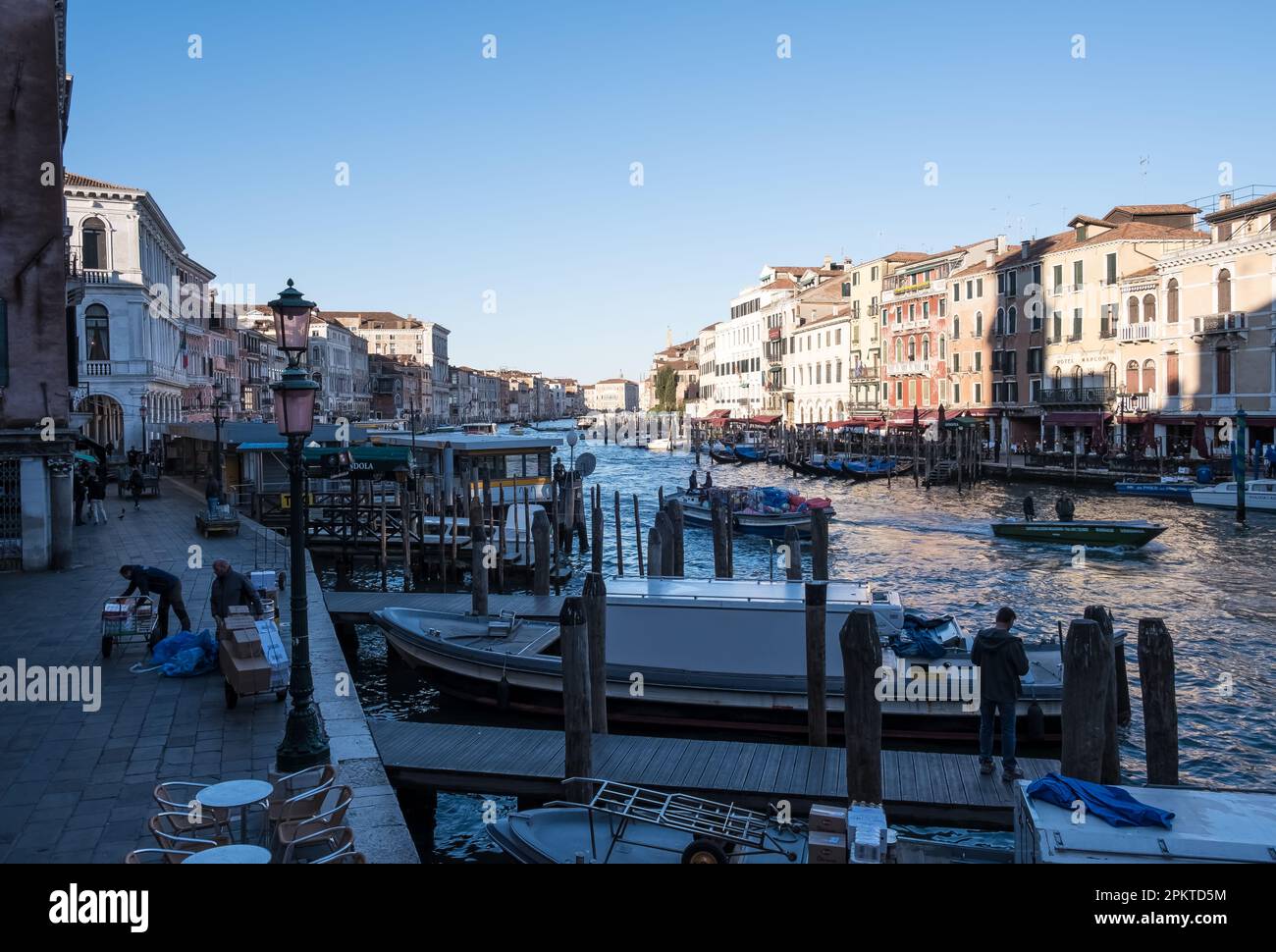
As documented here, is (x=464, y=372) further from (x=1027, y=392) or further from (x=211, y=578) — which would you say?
(x=211, y=578)

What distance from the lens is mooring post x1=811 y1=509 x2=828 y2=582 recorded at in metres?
19.1

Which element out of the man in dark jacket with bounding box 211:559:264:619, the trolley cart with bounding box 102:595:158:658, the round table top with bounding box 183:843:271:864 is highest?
the man in dark jacket with bounding box 211:559:264:619

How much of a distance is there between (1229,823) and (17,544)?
65.0 feet

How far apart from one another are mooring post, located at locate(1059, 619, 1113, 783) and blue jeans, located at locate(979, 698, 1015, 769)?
1.07 meters

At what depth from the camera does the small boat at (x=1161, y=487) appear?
38.7m

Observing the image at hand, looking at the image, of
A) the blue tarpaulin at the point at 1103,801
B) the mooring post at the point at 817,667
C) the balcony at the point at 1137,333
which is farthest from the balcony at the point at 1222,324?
the blue tarpaulin at the point at 1103,801

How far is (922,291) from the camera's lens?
63.7m

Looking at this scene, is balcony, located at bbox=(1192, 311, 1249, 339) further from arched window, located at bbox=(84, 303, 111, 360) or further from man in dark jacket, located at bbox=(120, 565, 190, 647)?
arched window, located at bbox=(84, 303, 111, 360)

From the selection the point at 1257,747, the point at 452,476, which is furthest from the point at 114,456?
the point at 1257,747

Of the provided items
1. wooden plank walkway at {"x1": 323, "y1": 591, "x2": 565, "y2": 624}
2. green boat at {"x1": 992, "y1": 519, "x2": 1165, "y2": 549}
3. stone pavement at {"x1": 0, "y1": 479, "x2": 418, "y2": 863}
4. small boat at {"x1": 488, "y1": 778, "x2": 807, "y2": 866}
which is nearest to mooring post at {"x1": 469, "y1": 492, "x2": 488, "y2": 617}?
wooden plank walkway at {"x1": 323, "y1": 591, "x2": 565, "y2": 624}

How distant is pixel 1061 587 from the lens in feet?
77.9

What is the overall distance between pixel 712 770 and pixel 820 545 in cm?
980

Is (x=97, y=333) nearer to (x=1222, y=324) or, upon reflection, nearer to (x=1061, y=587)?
(x=1061, y=587)

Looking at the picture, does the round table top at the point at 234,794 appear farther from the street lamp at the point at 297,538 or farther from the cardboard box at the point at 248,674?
the cardboard box at the point at 248,674
